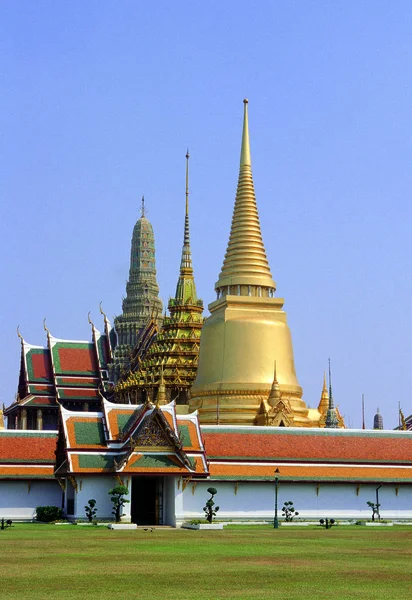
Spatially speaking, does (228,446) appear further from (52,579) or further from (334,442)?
(52,579)

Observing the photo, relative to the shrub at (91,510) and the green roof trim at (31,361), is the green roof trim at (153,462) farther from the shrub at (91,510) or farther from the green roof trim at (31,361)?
the green roof trim at (31,361)

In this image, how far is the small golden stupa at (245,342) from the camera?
59500mm

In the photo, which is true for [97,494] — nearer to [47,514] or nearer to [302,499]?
[47,514]

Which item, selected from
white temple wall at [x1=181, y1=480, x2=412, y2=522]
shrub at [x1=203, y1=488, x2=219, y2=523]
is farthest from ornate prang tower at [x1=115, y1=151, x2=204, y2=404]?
shrub at [x1=203, y1=488, x2=219, y2=523]

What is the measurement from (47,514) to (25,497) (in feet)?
5.99

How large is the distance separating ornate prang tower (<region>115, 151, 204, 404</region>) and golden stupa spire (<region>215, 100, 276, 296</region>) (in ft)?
32.0

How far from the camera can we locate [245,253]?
63.3 metres

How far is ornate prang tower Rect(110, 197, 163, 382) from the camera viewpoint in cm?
10988

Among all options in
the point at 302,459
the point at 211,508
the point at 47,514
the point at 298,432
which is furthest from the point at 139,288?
the point at 211,508

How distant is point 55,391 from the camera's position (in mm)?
77375

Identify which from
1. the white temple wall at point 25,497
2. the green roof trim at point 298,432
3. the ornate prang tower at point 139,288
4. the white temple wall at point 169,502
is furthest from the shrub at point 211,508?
the ornate prang tower at point 139,288

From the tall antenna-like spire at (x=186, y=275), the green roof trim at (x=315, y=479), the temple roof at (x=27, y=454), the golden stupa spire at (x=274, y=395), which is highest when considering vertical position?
the tall antenna-like spire at (x=186, y=275)

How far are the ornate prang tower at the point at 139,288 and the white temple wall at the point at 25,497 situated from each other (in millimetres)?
64795

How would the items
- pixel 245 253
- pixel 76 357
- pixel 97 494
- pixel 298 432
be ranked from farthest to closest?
pixel 76 357, pixel 245 253, pixel 298 432, pixel 97 494
